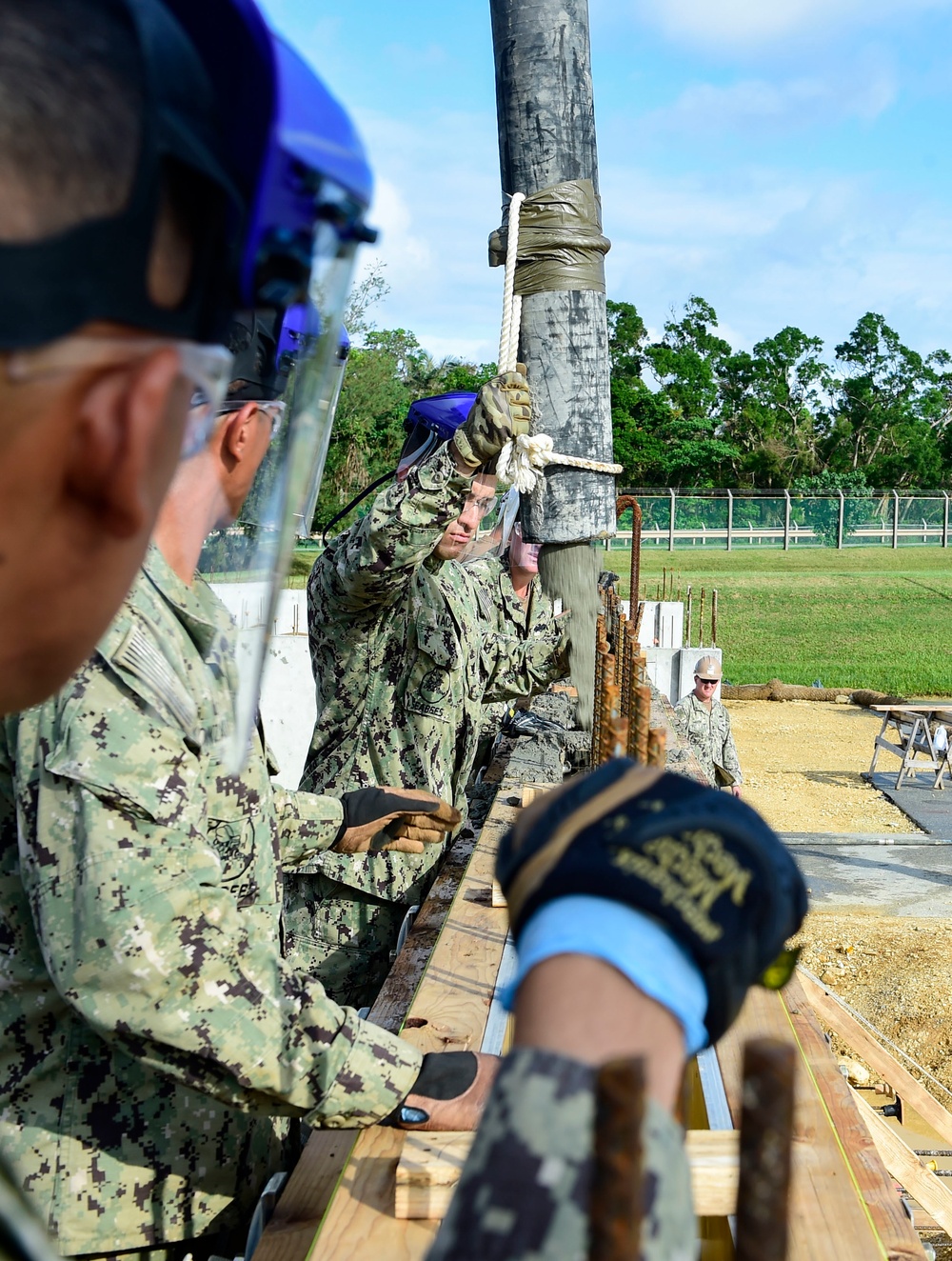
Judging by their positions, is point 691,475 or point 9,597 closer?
point 9,597

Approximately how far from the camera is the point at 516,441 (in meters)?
3.20

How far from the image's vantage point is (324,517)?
34219 millimetres

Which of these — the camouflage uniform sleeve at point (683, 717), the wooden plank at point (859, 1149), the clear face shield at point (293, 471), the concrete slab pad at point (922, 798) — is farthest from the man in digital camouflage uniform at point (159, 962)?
the concrete slab pad at point (922, 798)

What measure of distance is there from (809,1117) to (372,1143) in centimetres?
69

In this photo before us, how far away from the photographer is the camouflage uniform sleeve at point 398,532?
3.18 metres

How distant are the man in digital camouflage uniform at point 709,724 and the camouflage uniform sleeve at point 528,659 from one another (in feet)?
18.4

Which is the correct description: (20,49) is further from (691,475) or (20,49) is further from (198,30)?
(691,475)

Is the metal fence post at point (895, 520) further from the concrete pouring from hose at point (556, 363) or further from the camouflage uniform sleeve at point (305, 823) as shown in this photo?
the camouflage uniform sleeve at point (305, 823)

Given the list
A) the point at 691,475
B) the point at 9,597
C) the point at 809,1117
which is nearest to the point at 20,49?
the point at 9,597

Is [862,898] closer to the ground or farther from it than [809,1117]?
closer to the ground

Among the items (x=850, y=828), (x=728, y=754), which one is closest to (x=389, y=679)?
(x=728, y=754)

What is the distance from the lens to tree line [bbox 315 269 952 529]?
52.0 metres

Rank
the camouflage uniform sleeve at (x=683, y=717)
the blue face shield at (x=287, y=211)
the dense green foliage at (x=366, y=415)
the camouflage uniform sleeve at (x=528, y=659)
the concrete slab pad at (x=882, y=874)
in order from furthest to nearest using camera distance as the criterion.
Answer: the dense green foliage at (x=366, y=415)
the camouflage uniform sleeve at (x=683, y=717)
the concrete slab pad at (x=882, y=874)
the camouflage uniform sleeve at (x=528, y=659)
the blue face shield at (x=287, y=211)

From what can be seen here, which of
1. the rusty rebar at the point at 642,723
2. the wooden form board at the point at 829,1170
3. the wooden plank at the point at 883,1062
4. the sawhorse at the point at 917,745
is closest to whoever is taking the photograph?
the wooden form board at the point at 829,1170
